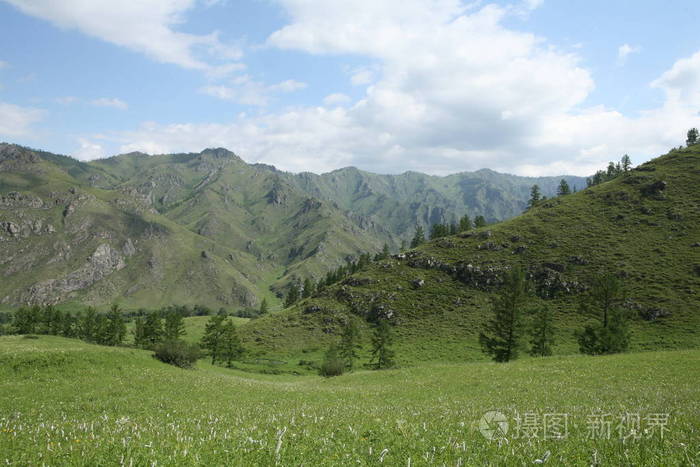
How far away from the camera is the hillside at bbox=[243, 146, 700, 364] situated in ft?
316

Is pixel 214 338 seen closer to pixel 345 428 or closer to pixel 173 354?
pixel 173 354

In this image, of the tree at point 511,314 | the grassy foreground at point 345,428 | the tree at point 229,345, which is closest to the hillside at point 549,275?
the tree at point 229,345

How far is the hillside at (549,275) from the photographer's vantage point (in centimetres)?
9625

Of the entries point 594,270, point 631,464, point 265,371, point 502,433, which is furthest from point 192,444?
point 594,270

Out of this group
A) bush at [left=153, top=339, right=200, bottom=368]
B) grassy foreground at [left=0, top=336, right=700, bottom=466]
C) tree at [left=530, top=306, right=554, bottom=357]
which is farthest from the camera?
tree at [left=530, top=306, right=554, bottom=357]

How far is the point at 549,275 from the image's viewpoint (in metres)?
117

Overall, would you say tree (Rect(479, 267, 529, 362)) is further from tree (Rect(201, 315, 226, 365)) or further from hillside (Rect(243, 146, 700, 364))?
tree (Rect(201, 315, 226, 365))

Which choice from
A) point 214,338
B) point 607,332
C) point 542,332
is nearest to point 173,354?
point 214,338

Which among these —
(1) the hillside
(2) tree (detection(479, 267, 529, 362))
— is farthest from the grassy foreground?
(1) the hillside

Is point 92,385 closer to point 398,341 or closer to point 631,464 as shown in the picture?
point 631,464

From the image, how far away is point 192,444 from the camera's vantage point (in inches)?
303

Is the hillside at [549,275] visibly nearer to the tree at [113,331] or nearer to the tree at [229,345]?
the tree at [229,345]

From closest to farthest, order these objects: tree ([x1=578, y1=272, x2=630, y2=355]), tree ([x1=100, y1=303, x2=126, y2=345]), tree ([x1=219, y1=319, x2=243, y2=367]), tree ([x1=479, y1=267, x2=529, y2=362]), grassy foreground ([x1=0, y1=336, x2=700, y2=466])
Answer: grassy foreground ([x1=0, y1=336, x2=700, y2=466]), tree ([x1=578, y1=272, x2=630, y2=355]), tree ([x1=479, y1=267, x2=529, y2=362]), tree ([x1=219, y1=319, x2=243, y2=367]), tree ([x1=100, y1=303, x2=126, y2=345])

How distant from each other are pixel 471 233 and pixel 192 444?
154902 millimetres
